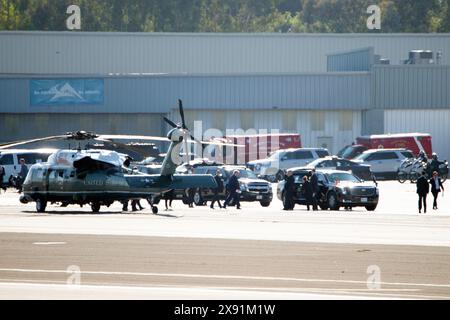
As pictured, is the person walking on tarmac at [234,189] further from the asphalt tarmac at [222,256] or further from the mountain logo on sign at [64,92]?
the mountain logo on sign at [64,92]

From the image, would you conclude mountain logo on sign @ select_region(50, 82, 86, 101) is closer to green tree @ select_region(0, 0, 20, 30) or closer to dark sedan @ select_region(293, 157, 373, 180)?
dark sedan @ select_region(293, 157, 373, 180)

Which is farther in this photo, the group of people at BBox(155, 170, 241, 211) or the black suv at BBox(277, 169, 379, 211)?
the group of people at BBox(155, 170, 241, 211)

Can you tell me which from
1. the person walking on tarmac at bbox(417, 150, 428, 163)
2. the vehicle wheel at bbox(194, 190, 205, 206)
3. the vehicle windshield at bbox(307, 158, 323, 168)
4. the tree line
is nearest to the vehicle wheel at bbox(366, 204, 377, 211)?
the vehicle wheel at bbox(194, 190, 205, 206)

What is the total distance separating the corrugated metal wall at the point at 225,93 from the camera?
7175 cm

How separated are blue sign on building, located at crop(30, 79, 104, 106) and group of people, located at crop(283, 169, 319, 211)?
30.3 meters

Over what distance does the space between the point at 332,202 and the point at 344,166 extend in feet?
54.1

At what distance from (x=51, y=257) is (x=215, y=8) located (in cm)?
11668

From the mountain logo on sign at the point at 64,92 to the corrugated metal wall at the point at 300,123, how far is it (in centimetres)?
613

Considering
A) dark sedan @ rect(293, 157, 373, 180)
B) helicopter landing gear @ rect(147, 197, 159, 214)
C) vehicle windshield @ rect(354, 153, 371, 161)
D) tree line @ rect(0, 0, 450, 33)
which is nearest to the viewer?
helicopter landing gear @ rect(147, 197, 159, 214)

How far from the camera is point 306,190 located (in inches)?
1677

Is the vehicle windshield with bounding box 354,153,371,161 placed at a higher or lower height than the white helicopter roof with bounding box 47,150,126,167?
lower

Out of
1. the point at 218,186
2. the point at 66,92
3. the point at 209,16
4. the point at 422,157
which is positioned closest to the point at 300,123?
the point at 422,157

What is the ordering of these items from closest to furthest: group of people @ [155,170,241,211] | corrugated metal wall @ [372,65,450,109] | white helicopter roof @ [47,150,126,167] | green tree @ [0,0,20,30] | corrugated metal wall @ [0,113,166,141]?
white helicopter roof @ [47,150,126,167]
group of people @ [155,170,241,211]
corrugated metal wall @ [372,65,450,109]
corrugated metal wall @ [0,113,166,141]
green tree @ [0,0,20,30]

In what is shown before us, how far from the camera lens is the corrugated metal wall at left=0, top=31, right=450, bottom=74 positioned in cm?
8119
